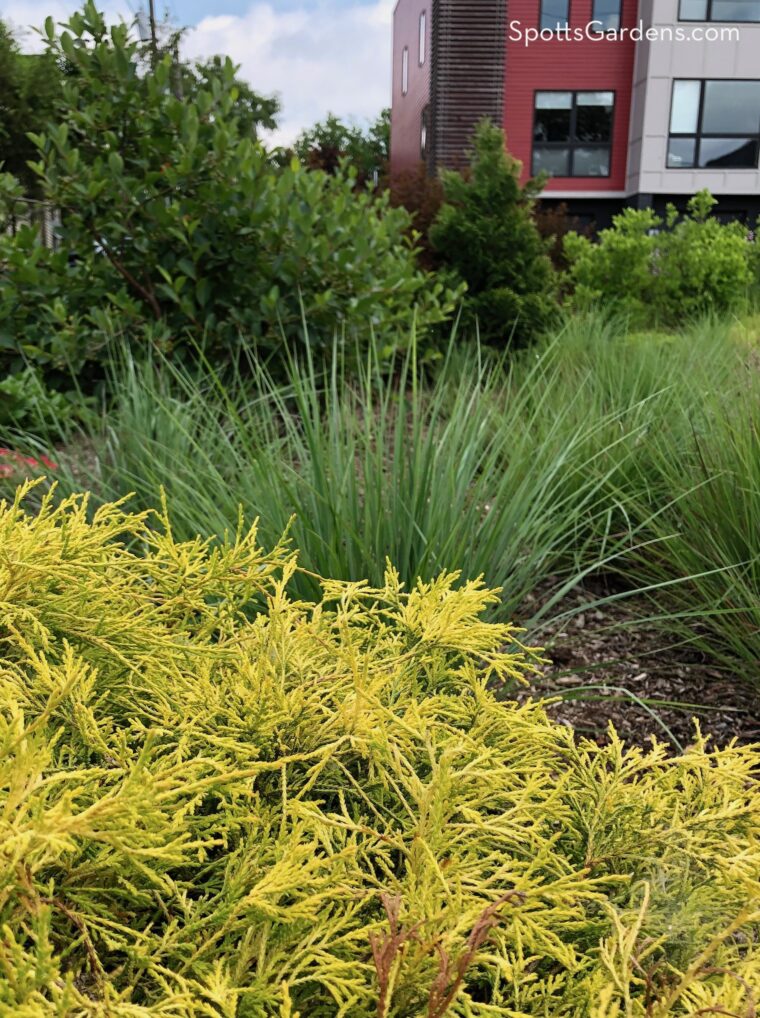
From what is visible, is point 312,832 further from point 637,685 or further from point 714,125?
point 714,125

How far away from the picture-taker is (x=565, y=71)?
23.4 m

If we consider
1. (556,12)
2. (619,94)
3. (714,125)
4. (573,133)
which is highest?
(556,12)

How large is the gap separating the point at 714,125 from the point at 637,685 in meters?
25.3

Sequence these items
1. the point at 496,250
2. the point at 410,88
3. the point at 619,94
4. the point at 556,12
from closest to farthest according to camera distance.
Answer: the point at 496,250 < the point at 556,12 < the point at 619,94 < the point at 410,88

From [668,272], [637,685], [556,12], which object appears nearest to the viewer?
[637,685]

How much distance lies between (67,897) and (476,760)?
1.48 ft

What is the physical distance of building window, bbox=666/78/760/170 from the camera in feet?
76.0

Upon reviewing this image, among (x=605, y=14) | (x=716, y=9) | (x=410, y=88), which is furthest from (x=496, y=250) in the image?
(x=410, y=88)

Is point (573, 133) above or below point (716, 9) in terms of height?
below

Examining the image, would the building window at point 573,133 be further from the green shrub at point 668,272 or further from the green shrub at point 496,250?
the green shrub at point 496,250

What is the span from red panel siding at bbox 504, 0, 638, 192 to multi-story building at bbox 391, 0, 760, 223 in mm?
28

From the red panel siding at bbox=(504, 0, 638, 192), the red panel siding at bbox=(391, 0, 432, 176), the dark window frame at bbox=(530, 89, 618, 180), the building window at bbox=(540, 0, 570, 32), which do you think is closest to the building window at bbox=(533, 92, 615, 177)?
the dark window frame at bbox=(530, 89, 618, 180)

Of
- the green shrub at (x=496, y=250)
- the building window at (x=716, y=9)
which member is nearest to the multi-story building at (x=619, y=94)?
the building window at (x=716, y=9)

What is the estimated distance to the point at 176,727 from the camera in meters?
1.00
